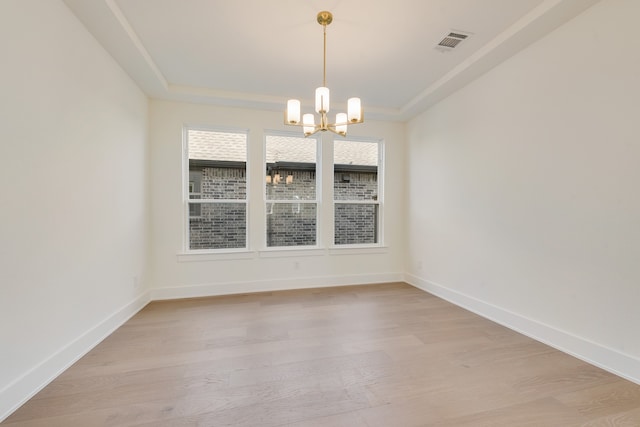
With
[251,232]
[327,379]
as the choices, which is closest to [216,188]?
[251,232]

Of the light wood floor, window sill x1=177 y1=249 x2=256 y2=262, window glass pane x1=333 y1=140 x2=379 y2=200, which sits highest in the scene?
window glass pane x1=333 y1=140 x2=379 y2=200

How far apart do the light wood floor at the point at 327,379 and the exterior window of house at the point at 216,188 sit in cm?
130

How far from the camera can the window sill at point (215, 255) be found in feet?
12.5

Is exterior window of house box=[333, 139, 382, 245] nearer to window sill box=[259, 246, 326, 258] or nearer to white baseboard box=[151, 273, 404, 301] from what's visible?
window sill box=[259, 246, 326, 258]

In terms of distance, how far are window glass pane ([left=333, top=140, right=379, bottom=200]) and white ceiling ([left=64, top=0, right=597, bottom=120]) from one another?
3.26 feet

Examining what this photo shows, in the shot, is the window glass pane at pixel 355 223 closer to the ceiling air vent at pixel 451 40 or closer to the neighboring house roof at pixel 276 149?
the neighboring house roof at pixel 276 149

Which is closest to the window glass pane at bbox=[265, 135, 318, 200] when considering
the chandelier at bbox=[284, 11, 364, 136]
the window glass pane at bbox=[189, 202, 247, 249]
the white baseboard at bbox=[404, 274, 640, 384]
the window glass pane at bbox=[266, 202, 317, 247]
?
the window glass pane at bbox=[266, 202, 317, 247]

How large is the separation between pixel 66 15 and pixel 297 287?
3.78 metres

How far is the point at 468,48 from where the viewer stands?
2.77 m

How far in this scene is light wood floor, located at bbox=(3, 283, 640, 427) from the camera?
5.18 feet

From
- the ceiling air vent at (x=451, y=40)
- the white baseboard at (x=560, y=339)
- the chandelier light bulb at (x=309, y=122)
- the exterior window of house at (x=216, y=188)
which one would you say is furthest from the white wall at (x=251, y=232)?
the ceiling air vent at (x=451, y=40)

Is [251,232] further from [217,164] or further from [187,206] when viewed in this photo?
[217,164]

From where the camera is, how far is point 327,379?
6.32 ft

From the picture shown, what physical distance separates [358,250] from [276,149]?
6.93 feet
